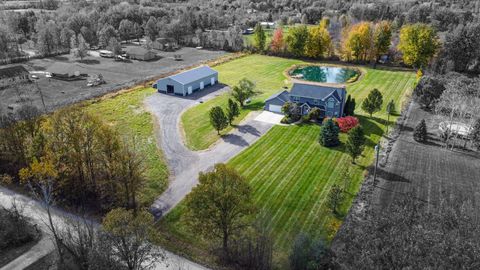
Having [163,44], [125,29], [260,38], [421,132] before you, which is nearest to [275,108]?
[421,132]

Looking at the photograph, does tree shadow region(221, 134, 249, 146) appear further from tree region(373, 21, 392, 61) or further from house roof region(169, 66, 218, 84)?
tree region(373, 21, 392, 61)

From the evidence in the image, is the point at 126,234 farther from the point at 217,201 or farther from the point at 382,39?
the point at 382,39

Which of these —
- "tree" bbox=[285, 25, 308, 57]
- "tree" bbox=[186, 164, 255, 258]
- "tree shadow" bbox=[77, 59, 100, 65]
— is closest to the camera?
"tree" bbox=[186, 164, 255, 258]

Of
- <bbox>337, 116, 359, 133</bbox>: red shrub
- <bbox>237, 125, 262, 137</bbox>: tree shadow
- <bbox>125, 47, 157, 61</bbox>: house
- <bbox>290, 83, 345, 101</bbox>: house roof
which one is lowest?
<bbox>237, 125, 262, 137</bbox>: tree shadow

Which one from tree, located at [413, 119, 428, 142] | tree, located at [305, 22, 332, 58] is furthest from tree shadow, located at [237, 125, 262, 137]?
tree, located at [305, 22, 332, 58]

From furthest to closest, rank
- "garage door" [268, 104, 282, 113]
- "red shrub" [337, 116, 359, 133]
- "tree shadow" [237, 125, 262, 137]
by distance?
"garage door" [268, 104, 282, 113] < "tree shadow" [237, 125, 262, 137] < "red shrub" [337, 116, 359, 133]

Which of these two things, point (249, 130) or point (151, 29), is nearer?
point (249, 130)
